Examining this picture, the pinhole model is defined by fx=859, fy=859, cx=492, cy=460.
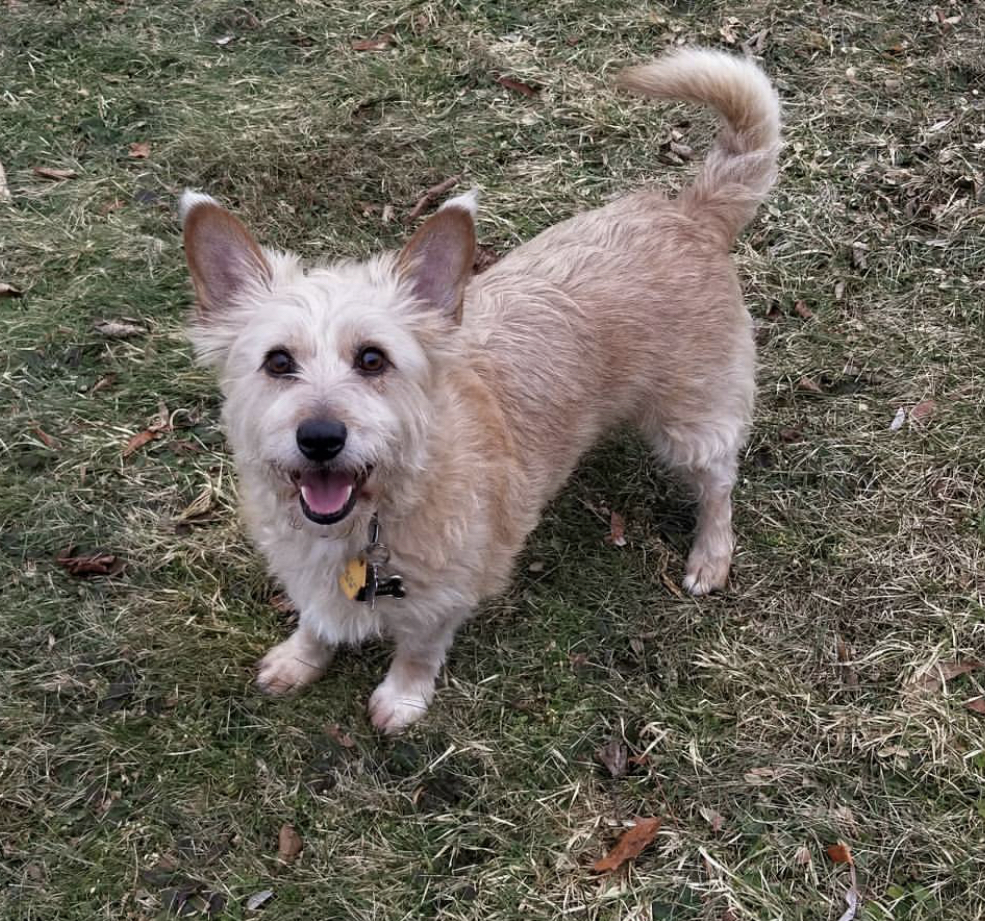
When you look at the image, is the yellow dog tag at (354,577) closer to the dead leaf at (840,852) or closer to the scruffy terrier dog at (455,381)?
the scruffy terrier dog at (455,381)

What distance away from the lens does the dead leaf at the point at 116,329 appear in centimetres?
447

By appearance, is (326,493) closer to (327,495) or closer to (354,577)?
(327,495)

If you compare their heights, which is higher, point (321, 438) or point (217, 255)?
point (217, 255)

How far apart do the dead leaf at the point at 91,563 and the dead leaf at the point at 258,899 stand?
1491mm

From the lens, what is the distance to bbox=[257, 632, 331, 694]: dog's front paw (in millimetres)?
3383

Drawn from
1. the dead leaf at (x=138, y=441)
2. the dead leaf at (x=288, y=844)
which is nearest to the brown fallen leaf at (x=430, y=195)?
the dead leaf at (x=138, y=441)

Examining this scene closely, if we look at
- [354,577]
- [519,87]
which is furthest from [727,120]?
[519,87]

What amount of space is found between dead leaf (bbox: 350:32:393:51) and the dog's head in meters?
4.02

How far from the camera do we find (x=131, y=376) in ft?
14.2

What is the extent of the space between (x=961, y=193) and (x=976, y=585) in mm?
2709

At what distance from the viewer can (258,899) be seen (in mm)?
2936

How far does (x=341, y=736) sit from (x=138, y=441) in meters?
1.80

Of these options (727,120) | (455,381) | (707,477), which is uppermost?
(727,120)

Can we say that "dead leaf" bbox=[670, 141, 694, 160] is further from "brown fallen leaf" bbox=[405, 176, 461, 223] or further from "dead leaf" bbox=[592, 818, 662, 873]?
"dead leaf" bbox=[592, 818, 662, 873]
